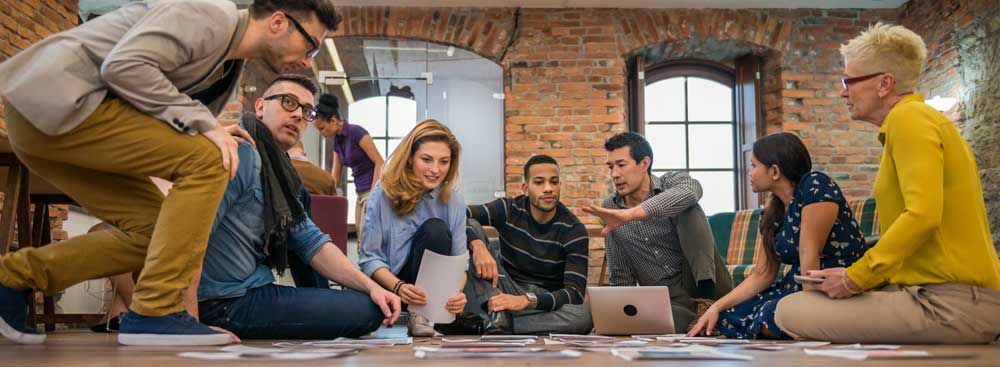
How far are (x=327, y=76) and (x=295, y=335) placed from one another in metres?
4.80

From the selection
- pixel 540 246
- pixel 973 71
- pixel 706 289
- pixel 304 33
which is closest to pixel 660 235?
pixel 706 289

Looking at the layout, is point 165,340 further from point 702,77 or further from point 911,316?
point 702,77

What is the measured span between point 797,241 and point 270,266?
1.63m

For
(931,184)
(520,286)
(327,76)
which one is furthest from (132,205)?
(327,76)

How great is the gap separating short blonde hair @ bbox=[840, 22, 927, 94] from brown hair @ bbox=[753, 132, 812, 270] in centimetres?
38

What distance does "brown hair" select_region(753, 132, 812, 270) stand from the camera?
106 inches

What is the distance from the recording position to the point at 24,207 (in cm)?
296

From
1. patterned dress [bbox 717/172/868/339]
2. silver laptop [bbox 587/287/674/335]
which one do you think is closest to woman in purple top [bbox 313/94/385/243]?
silver laptop [bbox 587/287/674/335]

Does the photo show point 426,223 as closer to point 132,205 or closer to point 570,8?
point 132,205

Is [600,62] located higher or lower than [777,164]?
higher

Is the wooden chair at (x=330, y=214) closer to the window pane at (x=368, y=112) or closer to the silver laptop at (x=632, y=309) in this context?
the silver laptop at (x=632, y=309)

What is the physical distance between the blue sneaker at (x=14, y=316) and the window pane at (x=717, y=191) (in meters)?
5.99

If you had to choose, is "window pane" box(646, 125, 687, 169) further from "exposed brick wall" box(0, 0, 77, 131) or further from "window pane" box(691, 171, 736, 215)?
"exposed brick wall" box(0, 0, 77, 131)

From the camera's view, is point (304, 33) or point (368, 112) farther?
point (368, 112)
